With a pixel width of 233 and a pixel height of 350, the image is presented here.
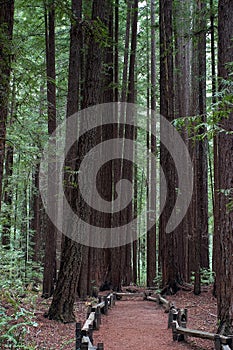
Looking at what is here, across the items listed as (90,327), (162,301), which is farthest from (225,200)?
(162,301)

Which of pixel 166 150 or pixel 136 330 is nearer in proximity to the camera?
pixel 136 330

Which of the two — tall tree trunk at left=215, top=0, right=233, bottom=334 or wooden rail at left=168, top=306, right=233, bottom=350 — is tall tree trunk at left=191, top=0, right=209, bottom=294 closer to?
tall tree trunk at left=215, top=0, right=233, bottom=334

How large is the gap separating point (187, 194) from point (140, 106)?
835 centimetres

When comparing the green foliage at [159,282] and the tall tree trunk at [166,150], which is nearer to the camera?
the tall tree trunk at [166,150]

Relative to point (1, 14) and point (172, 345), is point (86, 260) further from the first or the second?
point (1, 14)

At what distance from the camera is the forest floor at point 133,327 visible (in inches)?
277

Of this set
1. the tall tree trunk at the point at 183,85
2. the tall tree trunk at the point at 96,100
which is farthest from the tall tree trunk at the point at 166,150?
the tall tree trunk at the point at 96,100

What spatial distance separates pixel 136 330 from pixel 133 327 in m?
0.34

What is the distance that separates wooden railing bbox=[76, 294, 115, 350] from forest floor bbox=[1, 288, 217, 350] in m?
0.22

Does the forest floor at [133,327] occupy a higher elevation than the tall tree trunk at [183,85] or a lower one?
lower

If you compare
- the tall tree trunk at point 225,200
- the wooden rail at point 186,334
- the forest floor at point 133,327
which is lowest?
the forest floor at point 133,327

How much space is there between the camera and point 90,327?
6.88 m

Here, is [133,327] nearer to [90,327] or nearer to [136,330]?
[136,330]

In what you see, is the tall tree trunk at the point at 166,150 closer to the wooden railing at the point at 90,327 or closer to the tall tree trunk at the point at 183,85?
the tall tree trunk at the point at 183,85
